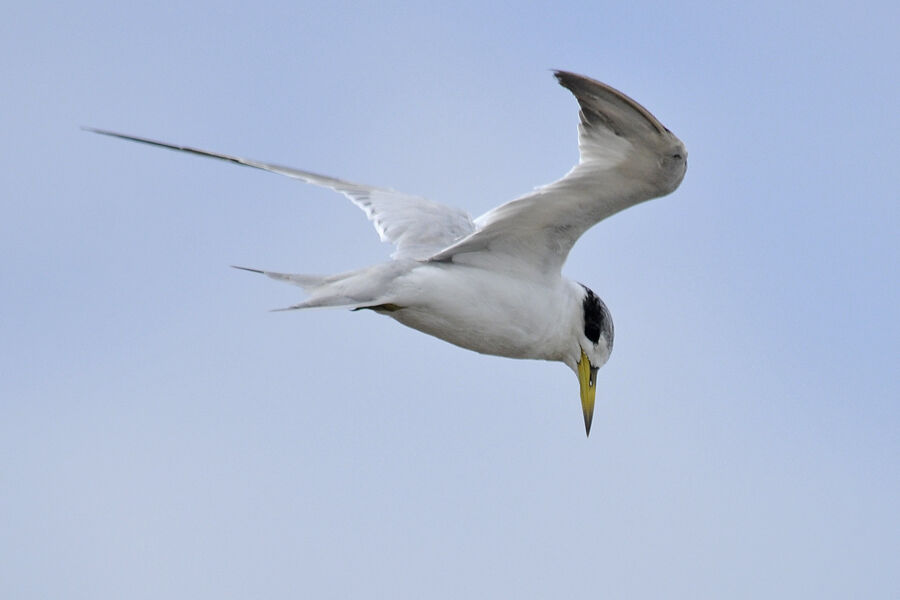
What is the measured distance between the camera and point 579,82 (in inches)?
353

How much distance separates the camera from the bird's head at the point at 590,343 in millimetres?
11039

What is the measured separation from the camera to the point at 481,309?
1031 centimetres

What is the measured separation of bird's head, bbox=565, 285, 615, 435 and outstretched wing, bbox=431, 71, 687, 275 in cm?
52

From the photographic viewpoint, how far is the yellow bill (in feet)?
37.2

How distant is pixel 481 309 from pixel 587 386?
1.48 meters

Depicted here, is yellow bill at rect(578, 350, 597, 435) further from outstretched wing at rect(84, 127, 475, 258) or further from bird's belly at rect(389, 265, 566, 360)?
outstretched wing at rect(84, 127, 475, 258)

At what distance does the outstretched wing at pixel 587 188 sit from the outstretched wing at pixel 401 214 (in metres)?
0.48

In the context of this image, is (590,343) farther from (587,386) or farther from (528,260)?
(528,260)

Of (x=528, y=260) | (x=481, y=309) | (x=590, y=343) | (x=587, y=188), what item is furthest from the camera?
(x=590, y=343)

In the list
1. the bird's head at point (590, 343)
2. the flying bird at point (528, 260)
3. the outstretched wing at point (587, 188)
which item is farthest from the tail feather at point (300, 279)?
the bird's head at point (590, 343)

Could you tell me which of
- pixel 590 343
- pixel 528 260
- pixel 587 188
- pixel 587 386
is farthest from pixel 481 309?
pixel 587 386

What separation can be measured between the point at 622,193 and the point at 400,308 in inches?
59.6

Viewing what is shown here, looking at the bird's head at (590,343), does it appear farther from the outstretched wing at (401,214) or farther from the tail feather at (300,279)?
the tail feather at (300,279)

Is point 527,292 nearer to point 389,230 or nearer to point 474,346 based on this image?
point 474,346
